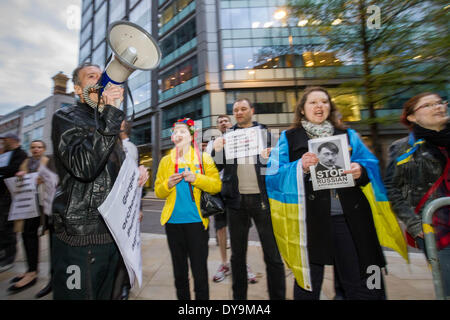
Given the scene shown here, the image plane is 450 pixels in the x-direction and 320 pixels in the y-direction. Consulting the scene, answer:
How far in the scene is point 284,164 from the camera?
6.18 ft

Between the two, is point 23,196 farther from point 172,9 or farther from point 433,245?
point 172,9

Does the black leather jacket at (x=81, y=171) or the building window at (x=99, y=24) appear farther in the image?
the building window at (x=99, y=24)

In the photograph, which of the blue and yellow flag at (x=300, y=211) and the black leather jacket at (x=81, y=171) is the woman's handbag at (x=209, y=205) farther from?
the black leather jacket at (x=81, y=171)

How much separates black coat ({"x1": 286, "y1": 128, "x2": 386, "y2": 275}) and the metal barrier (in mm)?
280

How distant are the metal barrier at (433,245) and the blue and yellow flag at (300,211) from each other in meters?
0.20

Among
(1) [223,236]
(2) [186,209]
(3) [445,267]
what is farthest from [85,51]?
(3) [445,267]

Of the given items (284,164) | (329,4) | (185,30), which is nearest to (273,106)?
(185,30)

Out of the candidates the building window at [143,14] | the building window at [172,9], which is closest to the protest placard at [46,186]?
the building window at [172,9]

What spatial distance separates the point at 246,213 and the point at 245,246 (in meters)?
0.34

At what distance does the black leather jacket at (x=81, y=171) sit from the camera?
126 centimetres

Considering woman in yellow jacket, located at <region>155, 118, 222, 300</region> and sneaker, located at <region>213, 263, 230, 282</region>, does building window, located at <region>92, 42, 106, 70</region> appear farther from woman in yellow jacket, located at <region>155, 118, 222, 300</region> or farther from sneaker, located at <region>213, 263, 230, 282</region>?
sneaker, located at <region>213, 263, 230, 282</region>

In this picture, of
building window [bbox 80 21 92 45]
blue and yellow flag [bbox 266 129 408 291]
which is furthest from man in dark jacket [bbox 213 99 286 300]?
building window [bbox 80 21 92 45]

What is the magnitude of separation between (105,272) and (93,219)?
1.12 ft

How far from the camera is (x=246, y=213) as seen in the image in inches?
91.5
